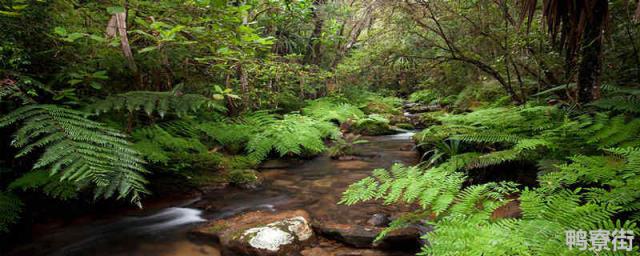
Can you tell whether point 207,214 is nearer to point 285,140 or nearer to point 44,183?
point 44,183

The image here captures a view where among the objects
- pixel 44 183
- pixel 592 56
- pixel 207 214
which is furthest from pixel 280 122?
pixel 592 56

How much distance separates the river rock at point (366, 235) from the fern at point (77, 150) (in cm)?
159

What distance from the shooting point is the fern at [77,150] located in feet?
5.59

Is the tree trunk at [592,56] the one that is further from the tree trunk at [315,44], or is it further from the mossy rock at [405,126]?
the tree trunk at [315,44]

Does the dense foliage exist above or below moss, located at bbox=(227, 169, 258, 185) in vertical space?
above

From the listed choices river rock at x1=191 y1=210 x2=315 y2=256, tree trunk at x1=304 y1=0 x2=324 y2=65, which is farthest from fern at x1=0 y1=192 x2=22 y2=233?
tree trunk at x1=304 y1=0 x2=324 y2=65

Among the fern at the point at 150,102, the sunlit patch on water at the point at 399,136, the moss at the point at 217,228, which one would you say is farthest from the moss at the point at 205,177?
the sunlit patch on water at the point at 399,136

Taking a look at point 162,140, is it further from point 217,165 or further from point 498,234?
point 498,234

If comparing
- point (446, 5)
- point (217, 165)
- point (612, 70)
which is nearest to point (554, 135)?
point (612, 70)

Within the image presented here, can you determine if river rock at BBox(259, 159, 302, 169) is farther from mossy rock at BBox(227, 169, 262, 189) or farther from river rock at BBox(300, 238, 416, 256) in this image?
river rock at BBox(300, 238, 416, 256)

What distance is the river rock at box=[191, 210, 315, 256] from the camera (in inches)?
103

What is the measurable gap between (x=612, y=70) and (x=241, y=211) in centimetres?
511

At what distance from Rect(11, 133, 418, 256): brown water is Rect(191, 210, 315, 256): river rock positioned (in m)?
0.15
